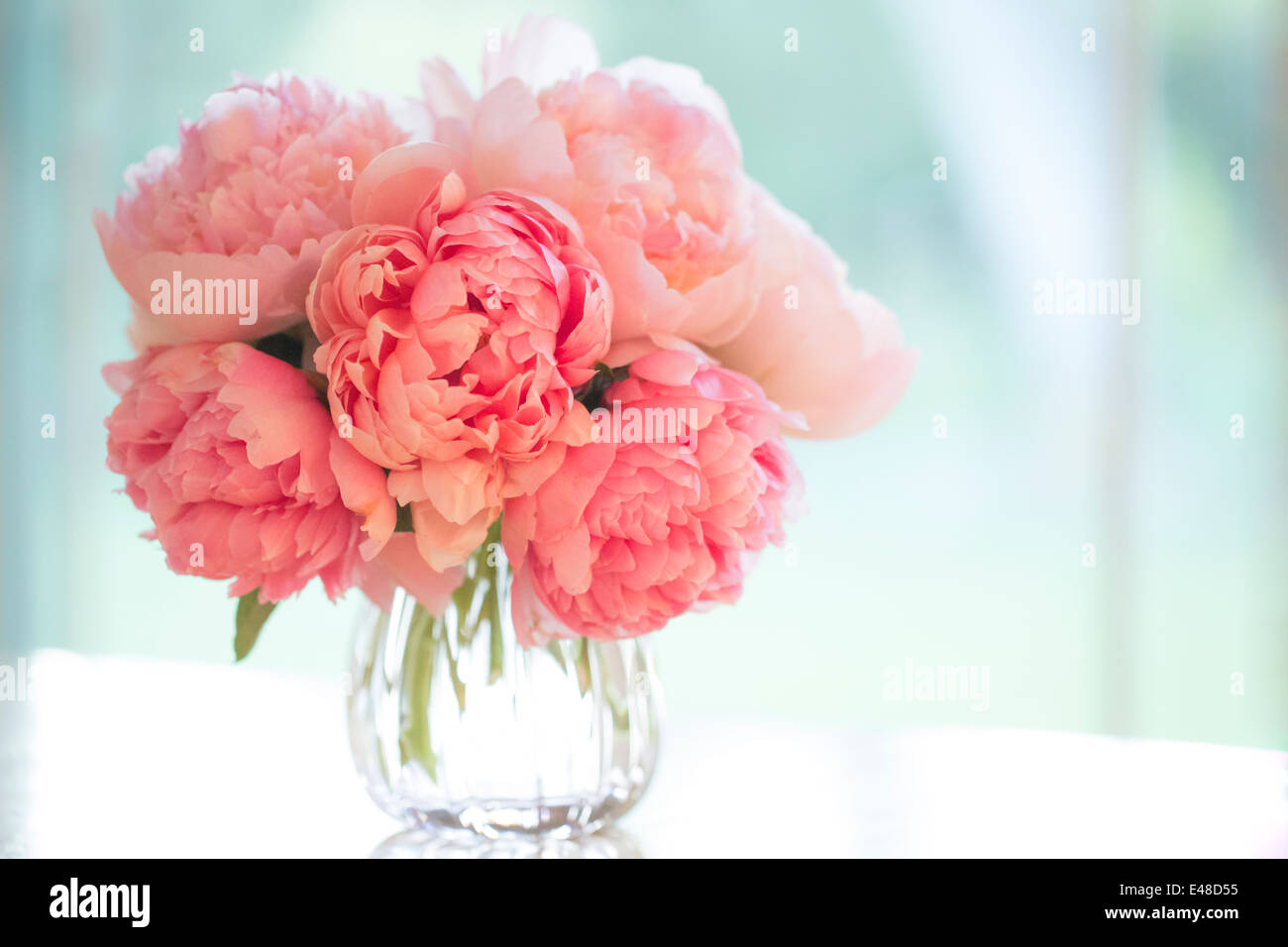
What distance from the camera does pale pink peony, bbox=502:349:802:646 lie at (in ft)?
1.51

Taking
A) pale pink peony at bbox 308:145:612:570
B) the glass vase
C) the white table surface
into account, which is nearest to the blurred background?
the white table surface

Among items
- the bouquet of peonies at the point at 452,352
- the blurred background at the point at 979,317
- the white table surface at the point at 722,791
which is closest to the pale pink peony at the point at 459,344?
the bouquet of peonies at the point at 452,352

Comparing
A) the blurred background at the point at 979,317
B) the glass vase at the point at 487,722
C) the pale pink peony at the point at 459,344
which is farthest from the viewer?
the blurred background at the point at 979,317

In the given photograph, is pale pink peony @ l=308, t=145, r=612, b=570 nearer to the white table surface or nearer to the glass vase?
the glass vase

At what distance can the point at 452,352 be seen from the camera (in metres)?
0.44

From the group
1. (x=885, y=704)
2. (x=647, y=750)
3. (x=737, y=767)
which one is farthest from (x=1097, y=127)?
(x=647, y=750)

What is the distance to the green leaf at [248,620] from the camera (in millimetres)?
515

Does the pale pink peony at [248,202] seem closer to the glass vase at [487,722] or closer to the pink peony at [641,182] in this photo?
the pink peony at [641,182]

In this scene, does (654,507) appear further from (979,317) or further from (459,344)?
(979,317)

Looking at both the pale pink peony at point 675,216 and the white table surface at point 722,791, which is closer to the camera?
the pale pink peony at point 675,216

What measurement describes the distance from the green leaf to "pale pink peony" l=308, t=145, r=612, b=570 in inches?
4.3

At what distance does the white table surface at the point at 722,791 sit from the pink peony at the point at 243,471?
195mm

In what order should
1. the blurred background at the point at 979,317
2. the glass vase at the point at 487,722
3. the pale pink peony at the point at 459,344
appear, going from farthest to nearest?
the blurred background at the point at 979,317 < the glass vase at the point at 487,722 < the pale pink peony at the point at 459,344

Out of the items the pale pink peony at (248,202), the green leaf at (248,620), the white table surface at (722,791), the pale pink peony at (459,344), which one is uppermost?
the pale pink peony at (248,202)
